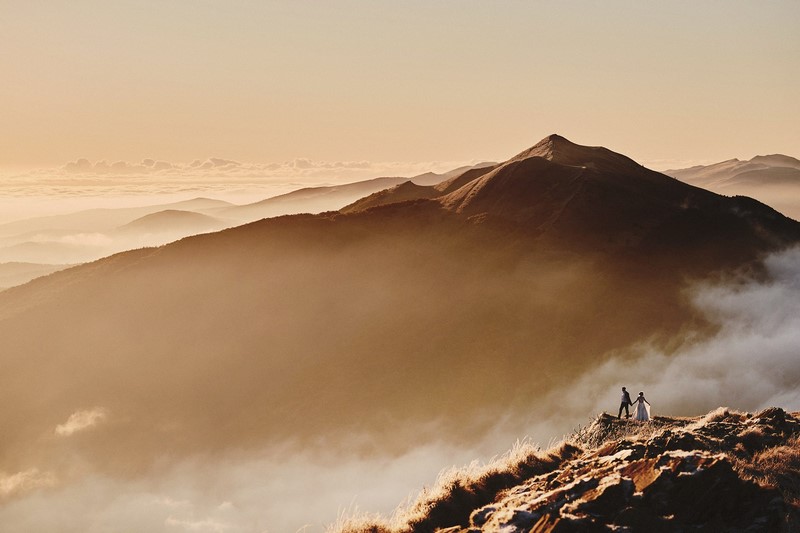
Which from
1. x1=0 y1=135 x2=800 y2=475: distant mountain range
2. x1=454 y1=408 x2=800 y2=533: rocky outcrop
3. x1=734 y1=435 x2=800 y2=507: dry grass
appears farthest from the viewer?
x1=0 y1=135 x2=800 y2=475: distant mountain range

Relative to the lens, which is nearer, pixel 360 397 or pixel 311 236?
pixel 360 397

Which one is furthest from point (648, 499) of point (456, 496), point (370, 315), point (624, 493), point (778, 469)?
point (370, 315)

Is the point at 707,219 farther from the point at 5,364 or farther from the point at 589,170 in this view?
the point at 5,364

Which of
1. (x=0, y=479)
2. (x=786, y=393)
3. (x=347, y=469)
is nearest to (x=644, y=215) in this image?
(x=786, y=393)

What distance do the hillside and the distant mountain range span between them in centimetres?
4040

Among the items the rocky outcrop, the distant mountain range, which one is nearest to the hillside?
the rocky outcrop

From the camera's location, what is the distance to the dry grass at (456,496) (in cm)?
916

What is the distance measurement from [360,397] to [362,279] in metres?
22.9

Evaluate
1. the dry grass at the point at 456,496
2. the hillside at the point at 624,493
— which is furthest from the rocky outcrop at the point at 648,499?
the dry grass at the point at 456,496

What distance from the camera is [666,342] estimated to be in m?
59.5

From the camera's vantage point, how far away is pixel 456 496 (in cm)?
992

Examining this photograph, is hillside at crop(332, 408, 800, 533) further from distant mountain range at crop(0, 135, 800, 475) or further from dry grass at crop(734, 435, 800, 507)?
distant mountain range at crop(0, 135, 800, 475)

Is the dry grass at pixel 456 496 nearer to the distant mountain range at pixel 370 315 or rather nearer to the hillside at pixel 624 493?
the hillside at pixel 624 493

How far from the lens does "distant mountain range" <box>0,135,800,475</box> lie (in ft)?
183
